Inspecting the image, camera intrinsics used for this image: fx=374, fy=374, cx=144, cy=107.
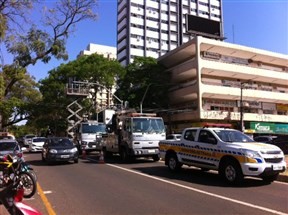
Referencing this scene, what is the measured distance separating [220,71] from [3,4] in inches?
1519

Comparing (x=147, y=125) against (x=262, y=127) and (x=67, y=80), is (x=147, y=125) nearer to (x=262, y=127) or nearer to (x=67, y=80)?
(x=67, y=80)

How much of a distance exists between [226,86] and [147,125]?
110 ft

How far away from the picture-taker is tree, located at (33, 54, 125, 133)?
52.2m

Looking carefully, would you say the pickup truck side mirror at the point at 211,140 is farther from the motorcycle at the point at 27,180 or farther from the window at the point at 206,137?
the motorcycle at the point at 27,180

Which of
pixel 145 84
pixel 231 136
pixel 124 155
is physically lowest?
pixel 124 155

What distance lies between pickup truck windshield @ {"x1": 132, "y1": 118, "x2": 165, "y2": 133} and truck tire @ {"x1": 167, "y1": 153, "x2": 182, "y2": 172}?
461cm

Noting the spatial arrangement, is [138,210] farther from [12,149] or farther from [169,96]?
[169,96]

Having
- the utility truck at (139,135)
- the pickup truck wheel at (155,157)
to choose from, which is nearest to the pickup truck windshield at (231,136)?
the utility truck at (139,135)

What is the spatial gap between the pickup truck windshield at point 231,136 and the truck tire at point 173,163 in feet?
7.43

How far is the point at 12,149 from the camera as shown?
15.8 metres

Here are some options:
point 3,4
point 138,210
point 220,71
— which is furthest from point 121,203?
point 220,71

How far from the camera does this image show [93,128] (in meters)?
27.7

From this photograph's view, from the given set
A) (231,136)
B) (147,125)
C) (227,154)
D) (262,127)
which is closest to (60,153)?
(147,125)

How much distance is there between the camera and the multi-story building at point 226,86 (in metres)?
48.6
